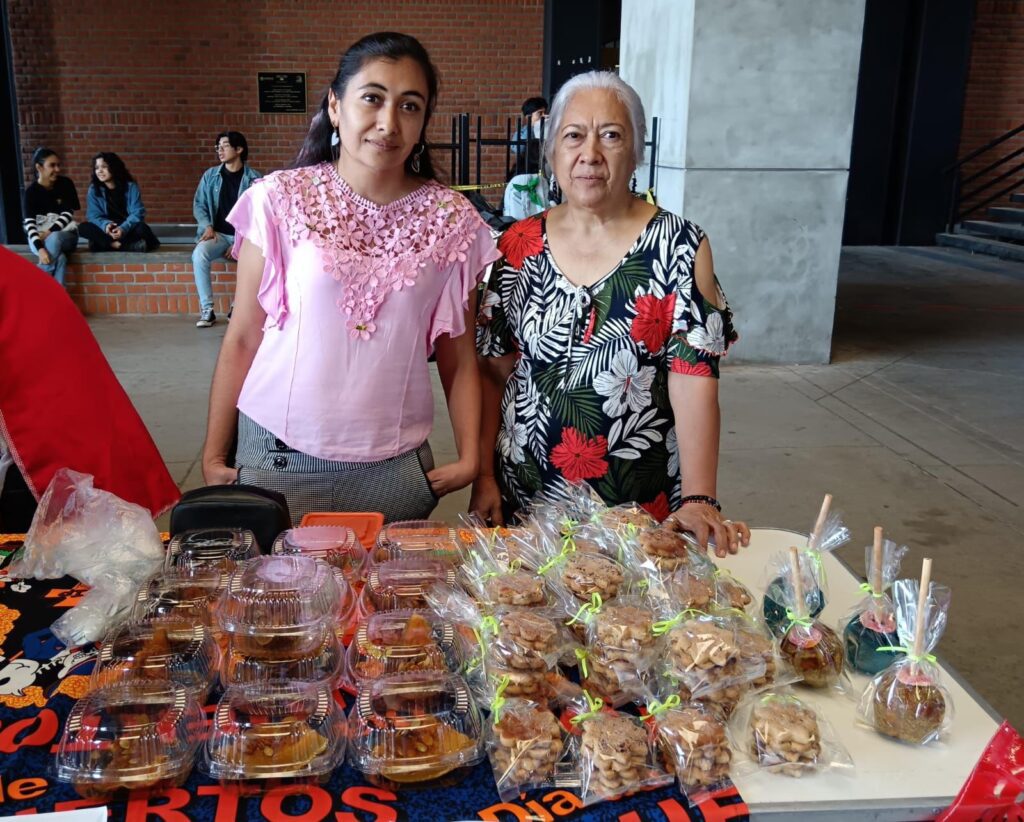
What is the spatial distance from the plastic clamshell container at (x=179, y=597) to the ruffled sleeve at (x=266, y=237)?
0.64 metres

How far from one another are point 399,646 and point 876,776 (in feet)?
2.13

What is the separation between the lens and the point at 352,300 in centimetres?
186

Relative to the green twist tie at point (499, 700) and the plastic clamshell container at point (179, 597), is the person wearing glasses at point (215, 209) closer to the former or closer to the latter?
the plastic clamshell container at point (179, 597)

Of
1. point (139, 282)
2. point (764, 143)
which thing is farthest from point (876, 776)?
point (139, 282)

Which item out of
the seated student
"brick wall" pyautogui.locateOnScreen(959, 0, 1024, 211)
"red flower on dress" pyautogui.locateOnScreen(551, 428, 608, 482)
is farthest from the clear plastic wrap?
"brick wall" pyautogui.locateOnScreen(959, 0, 1024, 211)

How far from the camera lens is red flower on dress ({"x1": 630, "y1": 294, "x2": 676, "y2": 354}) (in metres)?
1.94

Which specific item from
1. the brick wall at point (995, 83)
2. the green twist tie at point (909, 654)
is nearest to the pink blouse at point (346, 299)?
the green twist tie at point (909, 654)

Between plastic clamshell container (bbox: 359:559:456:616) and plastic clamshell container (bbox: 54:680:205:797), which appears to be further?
plastic clamshell container (bbox: 359:559:456:616)

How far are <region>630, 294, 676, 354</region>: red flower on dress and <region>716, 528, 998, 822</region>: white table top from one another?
85cm

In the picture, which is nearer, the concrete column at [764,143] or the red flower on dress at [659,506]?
the red flower on dress at [659,506]

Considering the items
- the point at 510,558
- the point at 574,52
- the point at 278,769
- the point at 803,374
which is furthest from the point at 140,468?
the point at 574,52

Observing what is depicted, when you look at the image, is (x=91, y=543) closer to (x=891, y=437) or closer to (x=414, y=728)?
(x=414, y=728)

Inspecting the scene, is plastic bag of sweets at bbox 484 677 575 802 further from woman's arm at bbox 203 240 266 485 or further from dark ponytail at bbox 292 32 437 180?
dark ponytail at bbox 292 32 437 180

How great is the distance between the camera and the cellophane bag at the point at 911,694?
120 cm
